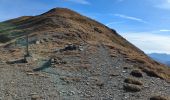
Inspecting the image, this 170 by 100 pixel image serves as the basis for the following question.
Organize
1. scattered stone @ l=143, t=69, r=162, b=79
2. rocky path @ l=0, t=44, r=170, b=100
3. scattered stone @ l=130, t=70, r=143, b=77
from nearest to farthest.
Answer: rocky path @ l=0, t=44, r=170, b=100 < scattered stone @ l=130, t=70, r=143, b=77 < scattered stone @ l=143, t=69, r=162, b=79

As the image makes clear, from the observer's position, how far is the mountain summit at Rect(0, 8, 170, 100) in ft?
127

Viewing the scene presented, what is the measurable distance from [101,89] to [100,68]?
8.84 m

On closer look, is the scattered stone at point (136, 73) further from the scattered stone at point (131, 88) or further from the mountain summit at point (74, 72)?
the scattered stone at point (131, 88)

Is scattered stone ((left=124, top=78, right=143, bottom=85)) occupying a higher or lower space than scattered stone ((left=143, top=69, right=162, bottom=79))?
lower

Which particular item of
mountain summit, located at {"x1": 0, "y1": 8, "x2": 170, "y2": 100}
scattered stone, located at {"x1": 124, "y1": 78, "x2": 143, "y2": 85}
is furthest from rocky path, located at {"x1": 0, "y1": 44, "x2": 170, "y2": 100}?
scattered stone, located at {"x1": 124, "y1": 78, "x2": 143, "y2": 85}

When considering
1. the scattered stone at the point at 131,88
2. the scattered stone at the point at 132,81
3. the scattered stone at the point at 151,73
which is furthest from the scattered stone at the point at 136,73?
the scattered stone at the point at 131,88

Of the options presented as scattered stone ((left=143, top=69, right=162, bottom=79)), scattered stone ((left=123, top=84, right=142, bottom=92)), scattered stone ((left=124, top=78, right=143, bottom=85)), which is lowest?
scattered stone ((left=123, top=84, right=142, bottom=92))

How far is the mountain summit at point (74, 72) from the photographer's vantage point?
38.8 meters

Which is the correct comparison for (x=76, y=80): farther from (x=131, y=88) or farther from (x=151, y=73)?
(x=151, y=73)

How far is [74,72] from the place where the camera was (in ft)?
154

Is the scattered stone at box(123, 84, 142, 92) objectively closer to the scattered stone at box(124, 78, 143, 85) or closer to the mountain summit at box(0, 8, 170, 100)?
the mountain summit at box(0, 8, 170, 100)

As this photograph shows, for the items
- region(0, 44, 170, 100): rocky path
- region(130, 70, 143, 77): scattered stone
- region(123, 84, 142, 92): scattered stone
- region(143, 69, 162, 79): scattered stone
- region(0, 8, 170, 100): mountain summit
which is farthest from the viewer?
region(143, 69, 162, 79): scattered stone

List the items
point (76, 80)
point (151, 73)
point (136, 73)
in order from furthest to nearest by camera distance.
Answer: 1. point (151, 73)
2. point (136, 73)
3. point (76, 80)

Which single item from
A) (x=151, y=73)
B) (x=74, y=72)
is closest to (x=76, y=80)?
(x=74, y=72)
